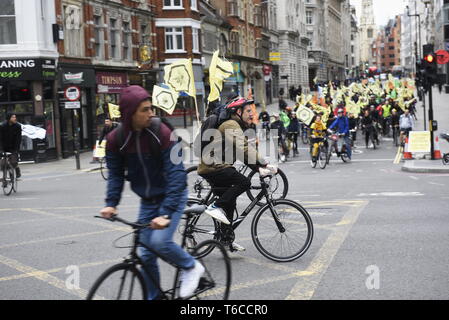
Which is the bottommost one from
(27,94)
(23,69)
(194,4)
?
(27,94)

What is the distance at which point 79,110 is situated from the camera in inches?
1235

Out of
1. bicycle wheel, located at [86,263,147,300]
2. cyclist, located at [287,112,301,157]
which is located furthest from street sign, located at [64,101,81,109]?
bicycle wheel, located at [86,263,147,300]

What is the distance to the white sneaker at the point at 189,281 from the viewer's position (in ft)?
16.7

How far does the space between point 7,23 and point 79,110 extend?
5.49 metres

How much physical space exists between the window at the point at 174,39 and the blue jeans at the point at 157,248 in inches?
1597

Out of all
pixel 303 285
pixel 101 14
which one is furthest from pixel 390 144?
pixel 303 285

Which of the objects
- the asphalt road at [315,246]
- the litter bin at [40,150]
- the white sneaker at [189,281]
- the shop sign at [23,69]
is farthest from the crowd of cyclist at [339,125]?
the white sneaker at [189,281]

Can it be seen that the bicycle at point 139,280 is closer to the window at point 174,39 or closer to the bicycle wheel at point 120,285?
the bicycle wheel at point 120,285

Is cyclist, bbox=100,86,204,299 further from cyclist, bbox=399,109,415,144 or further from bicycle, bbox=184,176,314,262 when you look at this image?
cyclist, bbox=399,109,415,144

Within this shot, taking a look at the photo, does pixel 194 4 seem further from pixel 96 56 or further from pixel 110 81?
pixel 96 56

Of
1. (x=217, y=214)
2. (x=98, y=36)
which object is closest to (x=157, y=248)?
(x=217, y=214)

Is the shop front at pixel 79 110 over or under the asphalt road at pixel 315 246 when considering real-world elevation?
over

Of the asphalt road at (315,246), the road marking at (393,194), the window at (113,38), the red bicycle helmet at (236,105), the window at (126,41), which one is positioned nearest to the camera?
the asphalt road at (315,246)
